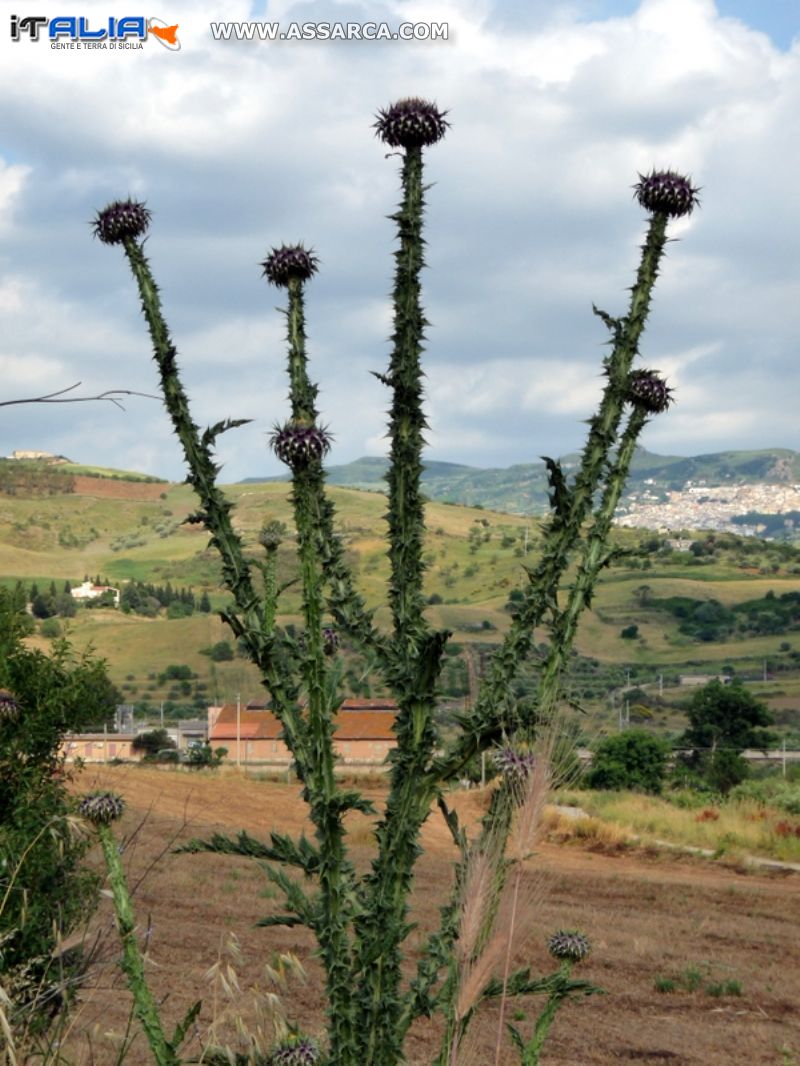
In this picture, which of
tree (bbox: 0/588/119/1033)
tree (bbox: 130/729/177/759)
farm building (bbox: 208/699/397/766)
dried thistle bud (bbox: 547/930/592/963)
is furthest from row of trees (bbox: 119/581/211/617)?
dried thistle bud (bbox: 547/930/592/963)

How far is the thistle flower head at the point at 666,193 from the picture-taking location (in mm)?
4820

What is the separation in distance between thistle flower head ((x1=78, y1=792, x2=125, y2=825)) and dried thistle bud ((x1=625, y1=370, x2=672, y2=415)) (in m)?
2.38

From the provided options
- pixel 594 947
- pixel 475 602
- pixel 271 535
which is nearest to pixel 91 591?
pixel 475 602

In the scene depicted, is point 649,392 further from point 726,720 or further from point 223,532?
point 726,720

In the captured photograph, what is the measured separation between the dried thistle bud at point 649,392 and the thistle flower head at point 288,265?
1240 millimetres

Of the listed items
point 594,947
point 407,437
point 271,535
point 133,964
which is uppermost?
point 407,437

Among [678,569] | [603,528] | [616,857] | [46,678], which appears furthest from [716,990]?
[678,569]

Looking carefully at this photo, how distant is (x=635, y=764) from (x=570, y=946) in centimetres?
4589

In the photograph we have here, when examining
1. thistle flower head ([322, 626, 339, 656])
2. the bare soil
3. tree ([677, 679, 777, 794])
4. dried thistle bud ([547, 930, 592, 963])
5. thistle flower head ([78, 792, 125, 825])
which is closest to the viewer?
thistle flower head ([78, 792, 125, 825])

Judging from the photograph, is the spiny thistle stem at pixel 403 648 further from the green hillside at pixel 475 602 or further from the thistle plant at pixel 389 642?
the green hillside at pixel 475 602

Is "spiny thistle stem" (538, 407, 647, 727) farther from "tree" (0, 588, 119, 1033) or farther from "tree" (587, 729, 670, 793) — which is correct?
"tree" (587, 729, 670, 793)

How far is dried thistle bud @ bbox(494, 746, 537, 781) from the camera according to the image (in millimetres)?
3732

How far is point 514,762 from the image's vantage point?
12.5 ft

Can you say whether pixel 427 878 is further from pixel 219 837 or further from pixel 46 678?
pixel 219 837
